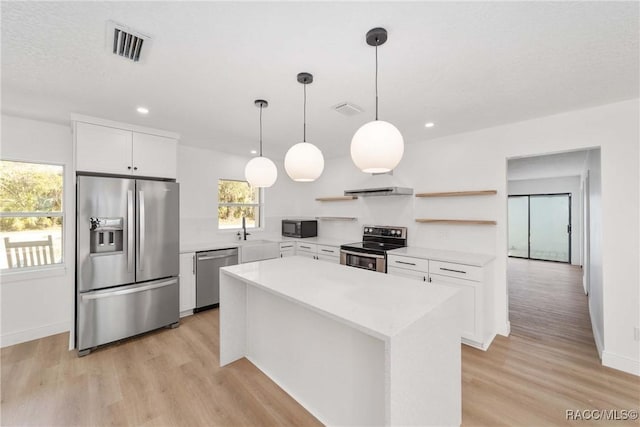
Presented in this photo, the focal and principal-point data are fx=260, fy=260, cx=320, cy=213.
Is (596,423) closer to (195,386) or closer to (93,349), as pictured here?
(195,386)

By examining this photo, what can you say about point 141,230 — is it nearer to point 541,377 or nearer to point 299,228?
point 299,228

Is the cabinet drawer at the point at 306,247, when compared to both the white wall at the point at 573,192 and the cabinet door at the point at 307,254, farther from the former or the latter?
the white wall at the point at 573,192

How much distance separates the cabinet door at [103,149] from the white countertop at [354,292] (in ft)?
6.01

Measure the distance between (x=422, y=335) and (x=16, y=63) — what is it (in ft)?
10.2

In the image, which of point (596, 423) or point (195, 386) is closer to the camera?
point (596, 423)

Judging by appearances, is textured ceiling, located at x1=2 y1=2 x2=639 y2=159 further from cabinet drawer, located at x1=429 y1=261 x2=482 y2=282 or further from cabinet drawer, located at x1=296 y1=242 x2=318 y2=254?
cabinet drawer, located at x1=296 y1=242 x2=318 y2=254

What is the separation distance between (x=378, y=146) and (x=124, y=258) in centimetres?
298

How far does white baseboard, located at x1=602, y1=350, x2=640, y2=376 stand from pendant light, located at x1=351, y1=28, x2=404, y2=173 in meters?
2.89

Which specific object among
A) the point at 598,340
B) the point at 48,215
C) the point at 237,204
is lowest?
the point at 598,340

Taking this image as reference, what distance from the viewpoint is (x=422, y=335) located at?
1.31m

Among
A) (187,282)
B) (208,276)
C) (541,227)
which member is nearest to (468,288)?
(208,276)

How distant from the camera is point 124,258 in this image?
2848mm

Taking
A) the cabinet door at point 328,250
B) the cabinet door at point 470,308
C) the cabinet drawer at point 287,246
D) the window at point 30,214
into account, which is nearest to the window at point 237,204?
the cabinet drawer at point 287,246

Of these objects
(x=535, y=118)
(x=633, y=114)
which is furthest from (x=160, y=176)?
(x=633, y=114)
